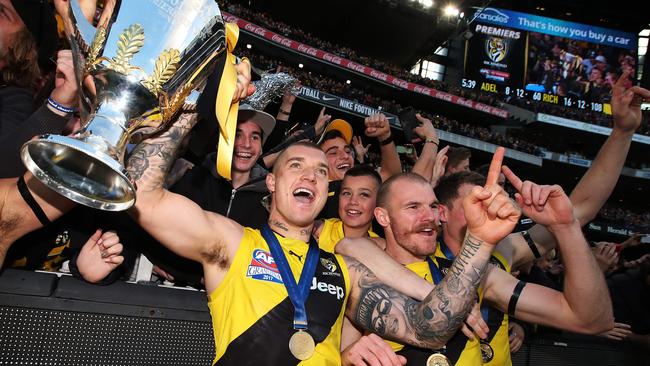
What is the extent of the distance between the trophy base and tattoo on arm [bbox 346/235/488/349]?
143cm

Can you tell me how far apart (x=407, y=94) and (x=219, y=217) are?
28.2m

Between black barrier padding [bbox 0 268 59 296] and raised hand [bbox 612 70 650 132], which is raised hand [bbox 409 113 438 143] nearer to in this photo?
raised hand [bbox 612 70 650 132]

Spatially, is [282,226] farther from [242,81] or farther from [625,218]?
[625,218]

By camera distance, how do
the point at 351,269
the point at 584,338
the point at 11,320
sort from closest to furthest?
the point at 11,320, the point at 351,269, the point at 584,338

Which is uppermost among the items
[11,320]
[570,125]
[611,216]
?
[570,125]

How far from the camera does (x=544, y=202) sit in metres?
2.43

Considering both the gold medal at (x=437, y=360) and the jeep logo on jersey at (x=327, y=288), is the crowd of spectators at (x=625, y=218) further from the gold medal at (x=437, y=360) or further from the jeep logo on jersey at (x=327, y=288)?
the jeep logo on jersey at (x=327, y=288)

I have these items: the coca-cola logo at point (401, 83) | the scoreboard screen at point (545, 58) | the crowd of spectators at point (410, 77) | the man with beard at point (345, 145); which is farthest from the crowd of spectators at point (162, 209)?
the scoreboard screen at point (545, 58)

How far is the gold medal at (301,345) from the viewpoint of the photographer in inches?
82.4

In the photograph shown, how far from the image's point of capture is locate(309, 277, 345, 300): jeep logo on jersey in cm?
230

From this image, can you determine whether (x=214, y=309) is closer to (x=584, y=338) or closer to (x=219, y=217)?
(x=219, y=217)

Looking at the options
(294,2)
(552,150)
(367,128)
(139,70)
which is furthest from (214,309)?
(552,150)

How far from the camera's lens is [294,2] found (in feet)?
87.9

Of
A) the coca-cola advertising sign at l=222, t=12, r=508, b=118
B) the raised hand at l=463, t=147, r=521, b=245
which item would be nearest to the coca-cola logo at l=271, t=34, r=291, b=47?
the coca-cola advertising sign at l=222, t=12, r=508, b=118
